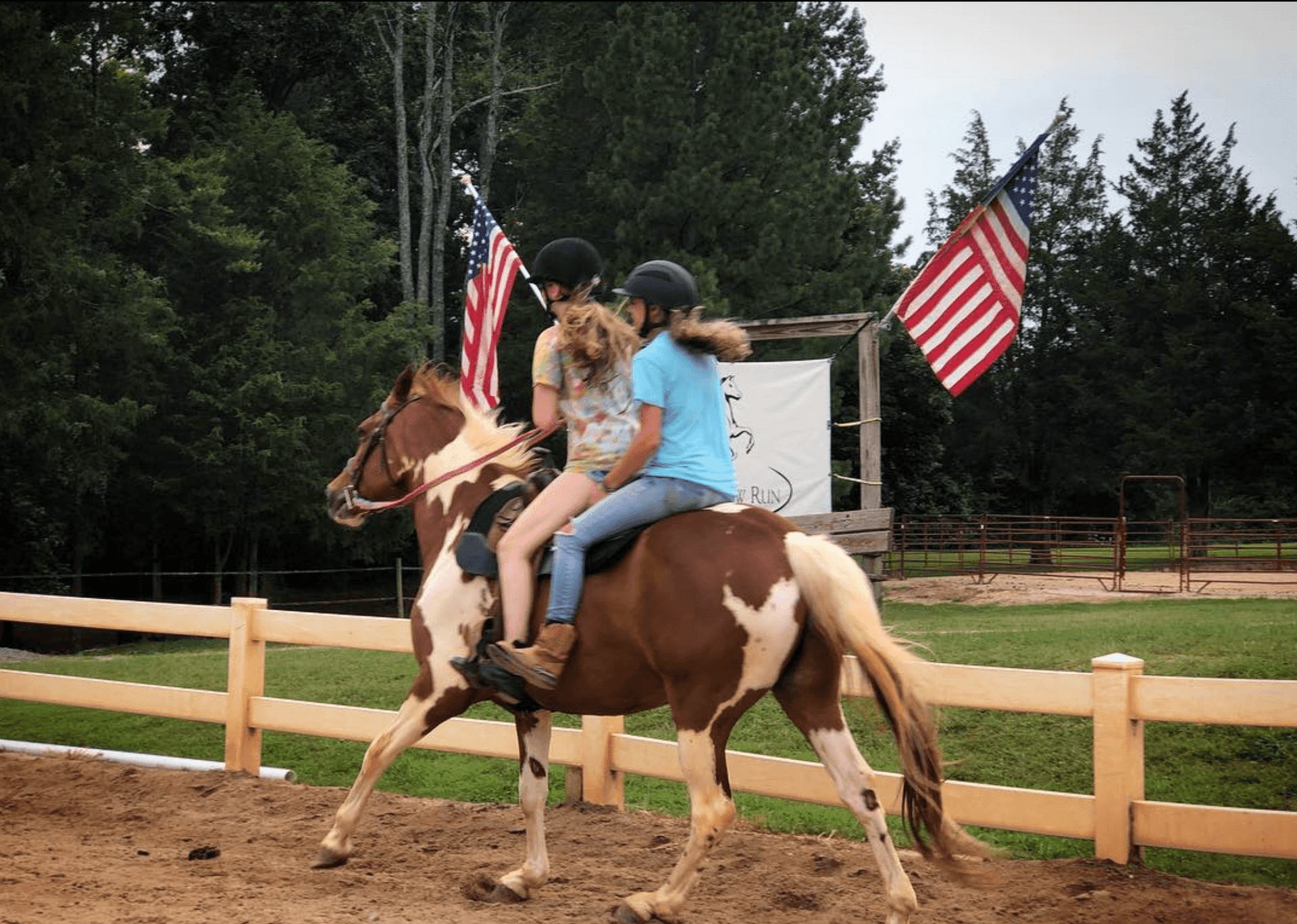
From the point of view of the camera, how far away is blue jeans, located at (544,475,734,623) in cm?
484

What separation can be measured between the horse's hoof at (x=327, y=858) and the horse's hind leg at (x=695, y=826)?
1402 millimetres

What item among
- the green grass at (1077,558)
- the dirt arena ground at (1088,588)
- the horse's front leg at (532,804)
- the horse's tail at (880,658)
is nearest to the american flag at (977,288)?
the horse's front leg at (532,804)

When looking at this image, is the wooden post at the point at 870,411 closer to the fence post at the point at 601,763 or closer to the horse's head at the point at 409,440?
the fence post at the point at 601,763

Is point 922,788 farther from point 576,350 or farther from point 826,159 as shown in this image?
point 826,159

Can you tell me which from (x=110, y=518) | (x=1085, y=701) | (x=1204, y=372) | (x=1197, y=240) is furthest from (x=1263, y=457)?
(x=1085, y=701)

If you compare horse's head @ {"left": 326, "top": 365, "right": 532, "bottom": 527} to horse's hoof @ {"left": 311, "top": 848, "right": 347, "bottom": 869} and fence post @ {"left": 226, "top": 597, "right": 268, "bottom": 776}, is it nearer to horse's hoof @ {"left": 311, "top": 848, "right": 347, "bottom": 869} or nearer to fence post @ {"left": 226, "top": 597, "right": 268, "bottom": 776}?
horse's hoof @ {"left": 311, "top": 848, "right": 347, "bottom": 869}

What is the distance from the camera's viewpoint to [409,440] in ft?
20.0

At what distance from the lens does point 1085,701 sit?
535 centimetres

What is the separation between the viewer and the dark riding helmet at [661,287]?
495 centimetres

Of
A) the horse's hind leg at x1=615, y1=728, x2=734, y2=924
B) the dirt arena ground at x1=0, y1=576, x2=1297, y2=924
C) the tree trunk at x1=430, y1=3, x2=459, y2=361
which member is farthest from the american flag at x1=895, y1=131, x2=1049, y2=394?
the tree trunk at x1=430, y1=3, x2=459, y2=361

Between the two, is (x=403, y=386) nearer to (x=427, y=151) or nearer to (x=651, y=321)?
(x=651, y=321)

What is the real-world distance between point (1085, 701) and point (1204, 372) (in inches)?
1360

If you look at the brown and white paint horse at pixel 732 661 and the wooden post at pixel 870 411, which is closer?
the brown and white paint horse at pixel 732 661

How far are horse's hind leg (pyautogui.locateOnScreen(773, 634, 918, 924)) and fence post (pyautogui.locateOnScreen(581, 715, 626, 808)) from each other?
1.99m
